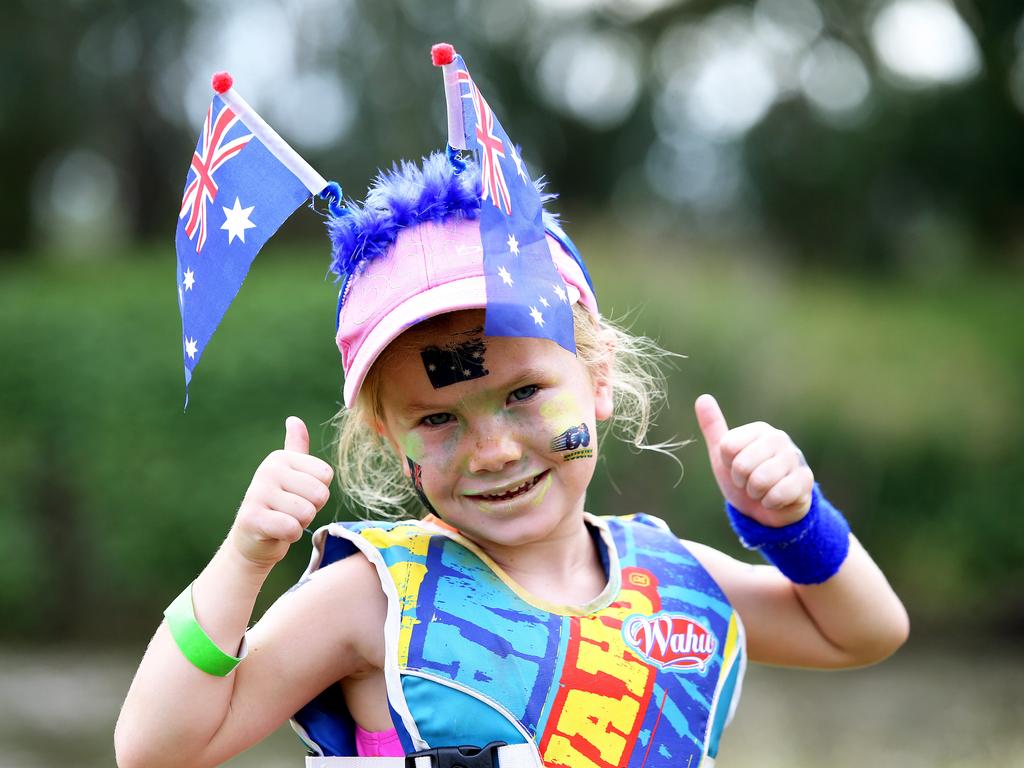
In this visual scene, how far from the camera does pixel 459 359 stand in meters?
2.06

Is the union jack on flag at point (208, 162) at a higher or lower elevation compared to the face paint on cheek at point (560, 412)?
higher

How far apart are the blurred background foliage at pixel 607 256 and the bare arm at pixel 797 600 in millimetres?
2205

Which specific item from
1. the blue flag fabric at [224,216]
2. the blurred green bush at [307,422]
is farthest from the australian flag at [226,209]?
the blurred green bush at [307,422]

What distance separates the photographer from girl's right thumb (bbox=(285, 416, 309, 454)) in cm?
202

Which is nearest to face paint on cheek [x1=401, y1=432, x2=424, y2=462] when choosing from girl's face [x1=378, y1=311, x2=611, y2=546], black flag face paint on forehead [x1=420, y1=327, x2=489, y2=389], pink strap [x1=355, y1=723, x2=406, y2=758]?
girl's face [x1=378, y1=311, x2=611, y2=546]

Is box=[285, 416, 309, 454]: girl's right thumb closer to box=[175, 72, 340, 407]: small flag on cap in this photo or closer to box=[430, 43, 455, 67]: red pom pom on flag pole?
box=[175, 72, 340, 407]: small flag on cap

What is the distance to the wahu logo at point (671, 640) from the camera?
7.10 ft

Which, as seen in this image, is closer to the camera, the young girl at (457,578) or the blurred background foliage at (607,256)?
the young girl at (457,578)

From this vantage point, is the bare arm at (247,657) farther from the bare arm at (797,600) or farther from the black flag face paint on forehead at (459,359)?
the bare arm at (797,600)

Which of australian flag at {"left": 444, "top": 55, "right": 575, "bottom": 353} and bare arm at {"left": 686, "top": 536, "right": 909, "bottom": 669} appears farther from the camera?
bare arm at {"left": 686, "top": 536, "right": 909, "bottom": 669}

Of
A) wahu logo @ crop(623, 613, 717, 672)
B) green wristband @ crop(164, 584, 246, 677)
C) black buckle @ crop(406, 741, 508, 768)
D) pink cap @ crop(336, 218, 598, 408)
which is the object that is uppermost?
pink cap @ crop(336, 218, 598, 408)

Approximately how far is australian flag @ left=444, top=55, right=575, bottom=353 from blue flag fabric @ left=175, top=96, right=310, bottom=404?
32 centimetres

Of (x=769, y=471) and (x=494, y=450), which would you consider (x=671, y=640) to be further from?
(x=494, y=450)

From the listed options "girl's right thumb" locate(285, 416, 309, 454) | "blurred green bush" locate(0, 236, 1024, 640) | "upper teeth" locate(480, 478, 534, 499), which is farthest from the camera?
"blurred green bush" locate(0, 236, 1024, 640)
